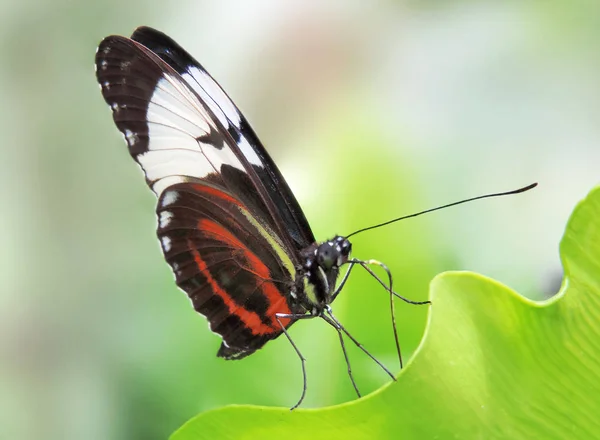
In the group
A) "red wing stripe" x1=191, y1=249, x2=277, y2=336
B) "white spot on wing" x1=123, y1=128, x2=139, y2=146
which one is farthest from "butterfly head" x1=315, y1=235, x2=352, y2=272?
"white spot on wing" x1=123, y1=128, x2=139, y2=146

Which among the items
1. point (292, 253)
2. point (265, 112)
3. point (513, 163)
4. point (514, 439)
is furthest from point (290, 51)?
point (514, 439)

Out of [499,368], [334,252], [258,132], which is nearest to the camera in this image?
[499,368]

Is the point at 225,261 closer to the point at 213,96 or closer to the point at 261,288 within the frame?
the point at 261,288

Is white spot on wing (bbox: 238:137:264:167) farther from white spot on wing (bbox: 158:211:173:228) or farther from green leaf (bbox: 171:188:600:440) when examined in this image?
green leaf (bbox: 171:188:600:440)

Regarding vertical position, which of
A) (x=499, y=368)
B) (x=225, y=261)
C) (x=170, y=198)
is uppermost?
(x=170, y=198)

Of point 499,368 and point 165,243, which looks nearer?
point 499,368

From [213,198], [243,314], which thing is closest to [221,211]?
[213,198]

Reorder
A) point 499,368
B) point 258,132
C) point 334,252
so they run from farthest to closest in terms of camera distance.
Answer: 1. point 258,132
2. point 334,252
3. point 499,368

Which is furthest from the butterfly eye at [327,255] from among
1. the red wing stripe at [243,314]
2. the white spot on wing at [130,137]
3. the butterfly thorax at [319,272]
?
the white spot on wing at [130,137]
